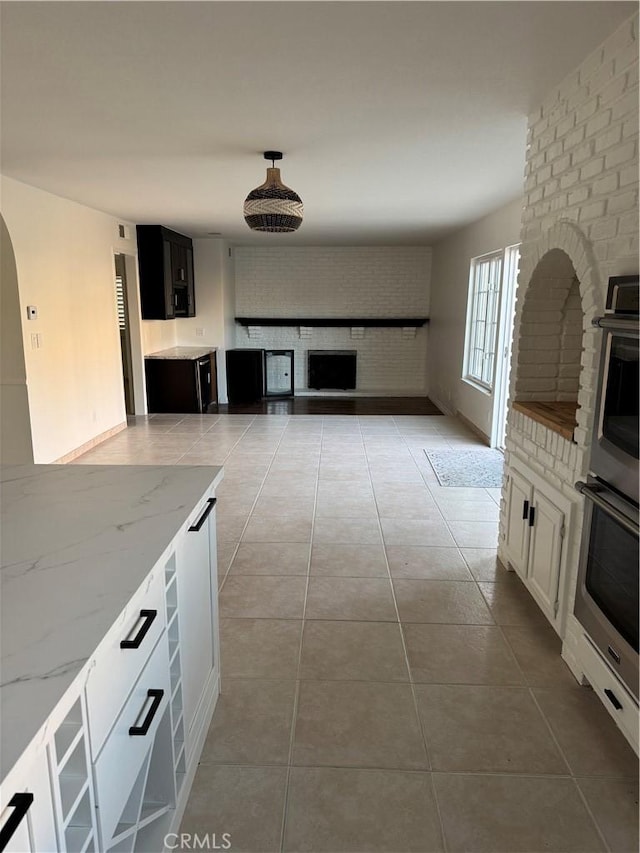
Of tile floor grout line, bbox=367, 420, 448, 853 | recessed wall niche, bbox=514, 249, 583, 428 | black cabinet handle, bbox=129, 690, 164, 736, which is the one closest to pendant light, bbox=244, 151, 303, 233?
recessed wall niche, bbox=514, 249, 583, 428

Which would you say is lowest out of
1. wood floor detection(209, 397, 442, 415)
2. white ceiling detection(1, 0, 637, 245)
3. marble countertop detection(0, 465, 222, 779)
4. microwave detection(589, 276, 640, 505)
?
wood floor detection(209, 397, 442, 415)

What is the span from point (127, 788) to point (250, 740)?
789 mm

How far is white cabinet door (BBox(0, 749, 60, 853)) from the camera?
725mm

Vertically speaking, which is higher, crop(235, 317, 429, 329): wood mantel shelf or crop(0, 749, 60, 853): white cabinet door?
crop(235, 317, 429, 329): wood mantel shelf

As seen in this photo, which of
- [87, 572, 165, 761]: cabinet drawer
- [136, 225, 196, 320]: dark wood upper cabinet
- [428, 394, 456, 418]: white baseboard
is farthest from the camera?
[428, 394, 456, 418]: white baseboard

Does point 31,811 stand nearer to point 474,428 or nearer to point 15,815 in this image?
point 15,815

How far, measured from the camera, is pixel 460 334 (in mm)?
7242

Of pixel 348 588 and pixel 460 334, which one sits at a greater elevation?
pixel 460 334

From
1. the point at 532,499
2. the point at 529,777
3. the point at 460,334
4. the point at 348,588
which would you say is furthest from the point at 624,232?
Result: the point at 460,334

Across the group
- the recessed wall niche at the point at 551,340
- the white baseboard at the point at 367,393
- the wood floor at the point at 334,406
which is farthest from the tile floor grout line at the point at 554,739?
the white baseboard at the point at 367,393

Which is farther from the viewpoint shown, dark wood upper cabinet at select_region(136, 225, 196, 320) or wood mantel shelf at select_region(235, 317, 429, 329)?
wood mantel shelf at select_region(235, 317, 429, 329)

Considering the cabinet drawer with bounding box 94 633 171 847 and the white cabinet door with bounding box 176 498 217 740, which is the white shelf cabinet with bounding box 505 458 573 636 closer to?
the white cabinet door with bounding box 176 498 217 740

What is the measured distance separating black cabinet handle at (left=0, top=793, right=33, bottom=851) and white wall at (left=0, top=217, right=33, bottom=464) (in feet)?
13.8

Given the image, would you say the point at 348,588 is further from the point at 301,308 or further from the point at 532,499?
the point at 301,308
